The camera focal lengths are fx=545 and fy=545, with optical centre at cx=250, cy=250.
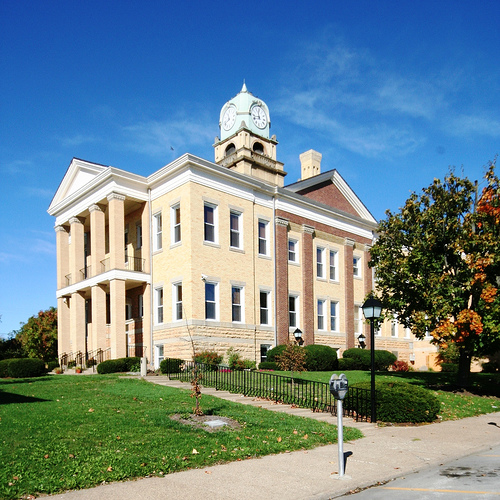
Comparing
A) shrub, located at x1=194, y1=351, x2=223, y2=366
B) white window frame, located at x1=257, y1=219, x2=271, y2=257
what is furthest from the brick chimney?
shrub, located at x1=194, y1=351, x2=223, y2=366

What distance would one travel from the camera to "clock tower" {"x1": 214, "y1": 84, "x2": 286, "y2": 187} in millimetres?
40125

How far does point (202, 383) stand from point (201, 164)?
11.5 m

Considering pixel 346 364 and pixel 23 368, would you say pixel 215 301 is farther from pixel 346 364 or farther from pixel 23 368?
pixel 23 368

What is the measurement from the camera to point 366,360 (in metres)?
32.8

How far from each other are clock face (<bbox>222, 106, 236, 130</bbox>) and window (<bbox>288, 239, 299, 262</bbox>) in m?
A: 14.1

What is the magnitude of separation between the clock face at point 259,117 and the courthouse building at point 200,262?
9.31 m

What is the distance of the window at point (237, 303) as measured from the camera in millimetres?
28203

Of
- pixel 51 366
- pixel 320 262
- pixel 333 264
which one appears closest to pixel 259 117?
pixel 333 264

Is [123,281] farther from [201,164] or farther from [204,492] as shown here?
[204,492]

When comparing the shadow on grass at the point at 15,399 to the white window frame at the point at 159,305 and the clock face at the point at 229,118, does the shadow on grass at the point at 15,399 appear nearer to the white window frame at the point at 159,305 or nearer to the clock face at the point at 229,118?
the white window frame at the point at 159,305

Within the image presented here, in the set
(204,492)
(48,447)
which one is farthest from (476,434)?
(48,447)

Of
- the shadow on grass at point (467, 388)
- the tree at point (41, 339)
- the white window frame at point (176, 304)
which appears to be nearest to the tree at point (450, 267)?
the shadow on grass at point (467, 388)

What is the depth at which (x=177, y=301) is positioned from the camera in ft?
88.3

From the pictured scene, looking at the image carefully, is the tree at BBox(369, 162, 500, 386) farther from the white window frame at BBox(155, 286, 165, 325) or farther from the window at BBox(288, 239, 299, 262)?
the white window frame at BBox(155, 286, 165, 325)
